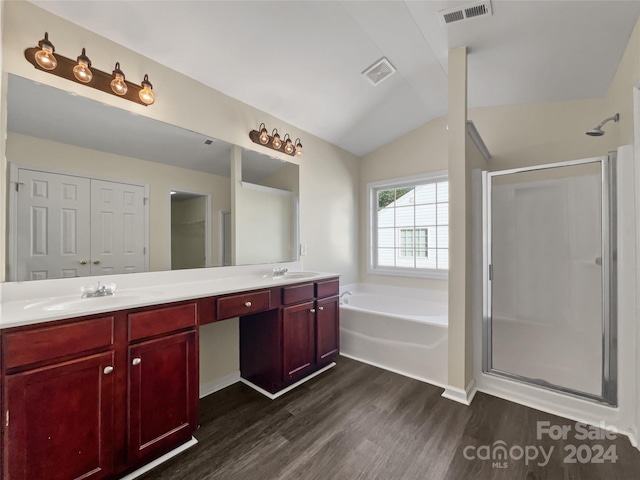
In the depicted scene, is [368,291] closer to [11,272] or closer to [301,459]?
[301,459]

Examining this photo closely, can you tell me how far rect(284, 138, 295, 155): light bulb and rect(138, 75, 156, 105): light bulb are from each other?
4.05ft

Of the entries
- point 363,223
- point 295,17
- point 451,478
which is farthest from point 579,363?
point 295,17

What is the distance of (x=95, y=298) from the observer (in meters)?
1.51

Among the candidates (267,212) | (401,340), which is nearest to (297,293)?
(267,212)

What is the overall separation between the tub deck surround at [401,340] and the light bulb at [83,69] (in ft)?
8.63

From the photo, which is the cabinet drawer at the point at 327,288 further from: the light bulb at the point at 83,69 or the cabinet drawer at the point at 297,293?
the light bulb at the point at 83,69

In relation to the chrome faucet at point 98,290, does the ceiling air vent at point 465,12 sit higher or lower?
higher

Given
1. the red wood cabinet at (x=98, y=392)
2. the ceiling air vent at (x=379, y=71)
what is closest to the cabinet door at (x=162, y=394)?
the red wood cabinet at (x=98, y=392)

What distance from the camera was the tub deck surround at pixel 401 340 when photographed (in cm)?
230

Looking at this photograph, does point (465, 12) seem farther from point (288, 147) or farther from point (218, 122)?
point (218, 122)

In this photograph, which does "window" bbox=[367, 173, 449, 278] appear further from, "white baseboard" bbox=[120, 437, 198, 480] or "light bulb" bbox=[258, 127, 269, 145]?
"white baseboard" bbox=[120, 437, 198, 480]

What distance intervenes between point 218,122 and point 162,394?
1967 mm

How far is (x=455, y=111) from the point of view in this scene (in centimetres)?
210

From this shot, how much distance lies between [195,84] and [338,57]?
3.85 ft
